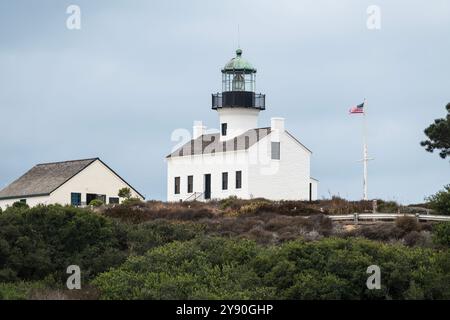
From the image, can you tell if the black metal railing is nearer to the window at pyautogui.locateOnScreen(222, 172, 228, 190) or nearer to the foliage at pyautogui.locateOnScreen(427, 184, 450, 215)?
the window at pyautogui.locateOnScreen(222, 172, 228, 190)

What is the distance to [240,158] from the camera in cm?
5744

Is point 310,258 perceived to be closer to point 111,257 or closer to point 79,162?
point 111,257

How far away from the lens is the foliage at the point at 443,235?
106 feet

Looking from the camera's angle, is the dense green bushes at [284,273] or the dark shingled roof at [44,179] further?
the dark shingled roof at [44,179]

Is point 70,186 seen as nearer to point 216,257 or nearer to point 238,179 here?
point 238,179

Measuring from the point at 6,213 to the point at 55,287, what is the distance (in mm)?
5501

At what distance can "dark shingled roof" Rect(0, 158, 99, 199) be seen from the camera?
2265 inches

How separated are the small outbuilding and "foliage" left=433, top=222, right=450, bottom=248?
87.5 ft

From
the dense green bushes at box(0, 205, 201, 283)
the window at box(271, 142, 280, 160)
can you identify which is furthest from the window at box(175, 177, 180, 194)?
the dense green bushes at box(0, 205, 201, 283)

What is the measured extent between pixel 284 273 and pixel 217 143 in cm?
3052

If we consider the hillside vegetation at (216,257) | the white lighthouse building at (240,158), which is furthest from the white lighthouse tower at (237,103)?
the hillside vegetation at (216,257)

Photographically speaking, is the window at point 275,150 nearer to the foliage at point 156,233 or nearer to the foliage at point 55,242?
the foliage at point 156,233

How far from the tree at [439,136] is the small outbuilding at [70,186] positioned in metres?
15.1
